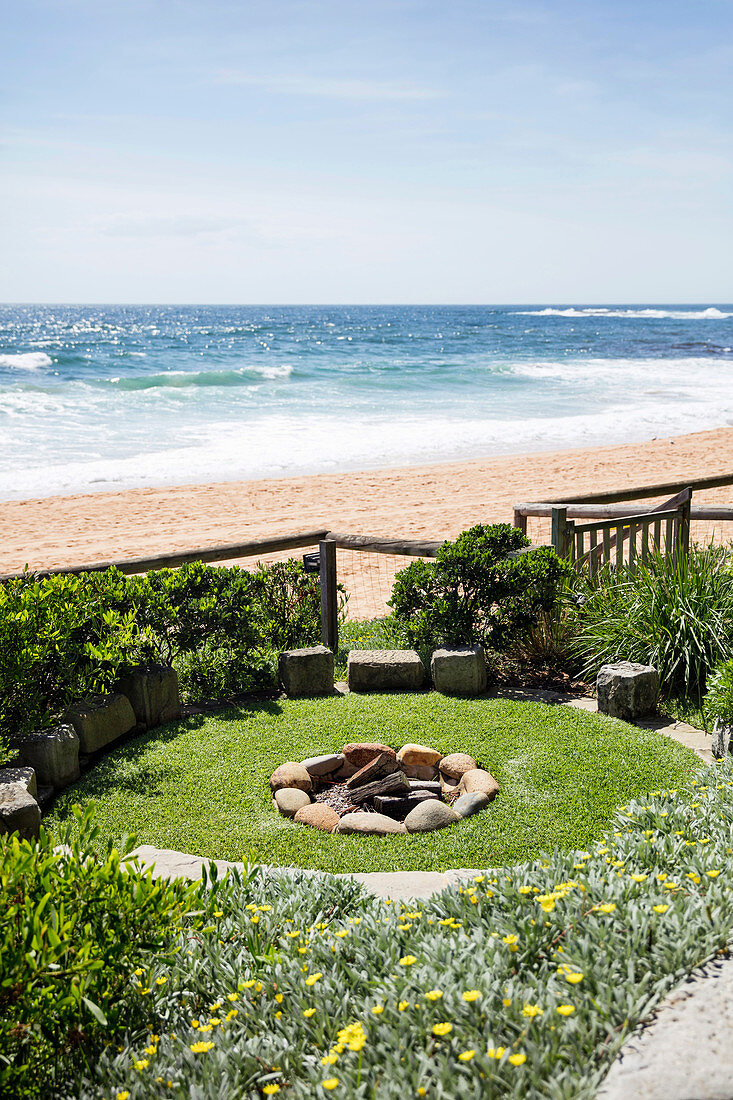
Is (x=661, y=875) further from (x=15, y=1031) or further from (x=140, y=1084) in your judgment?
(x=15, y=1031)

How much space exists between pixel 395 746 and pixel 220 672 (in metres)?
1.57

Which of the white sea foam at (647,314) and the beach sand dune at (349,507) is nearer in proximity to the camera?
the beach sand dune at (349,507)

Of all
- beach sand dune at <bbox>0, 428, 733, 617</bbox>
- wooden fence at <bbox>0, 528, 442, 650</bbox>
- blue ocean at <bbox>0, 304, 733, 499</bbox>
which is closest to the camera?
A: wooden fence at <bbox>0, 528, 442, 650</bbox>

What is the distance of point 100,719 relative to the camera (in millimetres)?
5480

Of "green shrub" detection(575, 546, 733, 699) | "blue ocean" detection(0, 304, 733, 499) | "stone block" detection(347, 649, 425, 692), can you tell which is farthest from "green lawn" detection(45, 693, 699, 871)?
"blue ocean" detection(0, 304, 733, 499)

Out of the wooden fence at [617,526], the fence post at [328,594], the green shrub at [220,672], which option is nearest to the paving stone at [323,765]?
the green shrub at [220,672]

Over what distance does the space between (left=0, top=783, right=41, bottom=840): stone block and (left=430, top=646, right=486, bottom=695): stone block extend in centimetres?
297

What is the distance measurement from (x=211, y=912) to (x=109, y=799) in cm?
233

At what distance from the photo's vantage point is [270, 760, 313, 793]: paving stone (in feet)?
16.4

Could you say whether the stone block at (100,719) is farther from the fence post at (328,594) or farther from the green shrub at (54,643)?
the fence post at (328,594)

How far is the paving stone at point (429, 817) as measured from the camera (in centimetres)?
450

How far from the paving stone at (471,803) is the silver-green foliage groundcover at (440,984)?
135 cm

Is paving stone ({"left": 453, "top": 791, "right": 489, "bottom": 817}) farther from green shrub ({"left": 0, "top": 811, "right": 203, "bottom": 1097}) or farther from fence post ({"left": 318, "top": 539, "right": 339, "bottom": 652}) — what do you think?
fence post ({"left": 318, "top": 539, "right": 339, "bottom": 652})

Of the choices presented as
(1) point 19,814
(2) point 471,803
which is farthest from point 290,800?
(1) point 19,814
